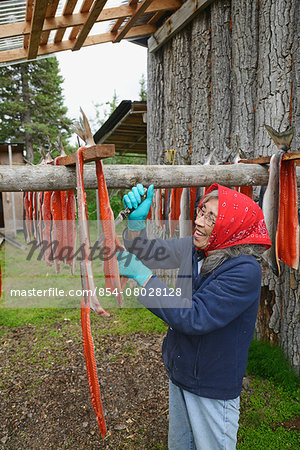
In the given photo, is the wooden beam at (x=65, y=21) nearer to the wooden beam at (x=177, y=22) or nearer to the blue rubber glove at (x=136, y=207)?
the wooden beam at (x=177, y=22)

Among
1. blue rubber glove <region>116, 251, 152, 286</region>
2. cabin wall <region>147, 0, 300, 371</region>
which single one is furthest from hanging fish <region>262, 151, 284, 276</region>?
blue rubber glove <region>116, 251, 152, 286</region>

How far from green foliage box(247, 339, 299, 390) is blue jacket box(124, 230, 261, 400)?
204 cm

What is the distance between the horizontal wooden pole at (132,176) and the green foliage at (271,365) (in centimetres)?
200

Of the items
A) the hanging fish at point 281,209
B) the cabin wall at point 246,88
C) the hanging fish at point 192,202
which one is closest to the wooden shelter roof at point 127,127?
the cabin wall at point 246,88

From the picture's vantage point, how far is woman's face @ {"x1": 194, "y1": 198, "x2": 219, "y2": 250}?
1747 millimetres

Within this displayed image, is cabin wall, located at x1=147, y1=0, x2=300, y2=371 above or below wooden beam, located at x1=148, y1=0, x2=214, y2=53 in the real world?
below

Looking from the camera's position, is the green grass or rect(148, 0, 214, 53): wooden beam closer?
the green grass

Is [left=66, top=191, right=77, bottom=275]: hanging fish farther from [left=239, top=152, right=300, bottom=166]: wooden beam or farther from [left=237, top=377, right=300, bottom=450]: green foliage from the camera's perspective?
[left=237, top=377, right=300, bottom=450]: green foliage

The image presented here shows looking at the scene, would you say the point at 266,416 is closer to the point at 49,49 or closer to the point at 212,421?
the point at 212,421

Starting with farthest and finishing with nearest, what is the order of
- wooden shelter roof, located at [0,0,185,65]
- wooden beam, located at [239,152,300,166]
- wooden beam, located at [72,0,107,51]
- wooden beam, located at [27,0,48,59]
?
1. wooden shelter roof, located at [0,0,185,65]
2. wooden beam, located at [72,0,107,51]
3. wooden beam, located at [27,0,48,59]
4. wooden beam, located at [239,152,300,166]

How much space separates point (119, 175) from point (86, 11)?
9.77 ft

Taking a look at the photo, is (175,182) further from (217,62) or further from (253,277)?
(217,62)

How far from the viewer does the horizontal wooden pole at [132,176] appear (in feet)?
5.93

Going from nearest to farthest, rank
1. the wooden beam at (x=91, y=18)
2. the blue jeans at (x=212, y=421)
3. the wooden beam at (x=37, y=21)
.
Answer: the blue jeans at (x=212, y=421) < the wooden beam at (x=37, y=21) < the wooden beam at (x=91, y=18)
